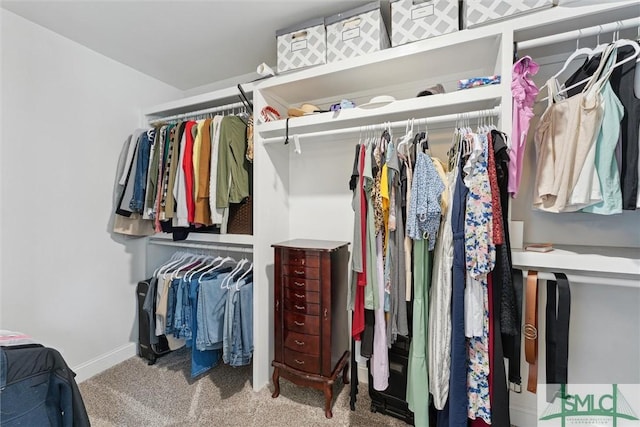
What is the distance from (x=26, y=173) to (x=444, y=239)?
8.19ft

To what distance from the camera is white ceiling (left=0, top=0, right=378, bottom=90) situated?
4.99 ft

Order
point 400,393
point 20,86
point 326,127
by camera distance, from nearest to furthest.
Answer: point 400,393
point 20,86
point 326,127

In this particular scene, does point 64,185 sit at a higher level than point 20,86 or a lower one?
lower

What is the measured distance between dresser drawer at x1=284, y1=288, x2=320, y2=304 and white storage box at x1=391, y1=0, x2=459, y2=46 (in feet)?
4.77

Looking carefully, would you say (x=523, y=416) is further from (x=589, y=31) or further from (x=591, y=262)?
(x=589, y=31)

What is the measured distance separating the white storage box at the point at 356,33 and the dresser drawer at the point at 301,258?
1151 millimetres

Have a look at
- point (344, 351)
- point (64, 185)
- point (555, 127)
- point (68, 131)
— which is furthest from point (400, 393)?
point (68, 131)

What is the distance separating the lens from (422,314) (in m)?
1.25

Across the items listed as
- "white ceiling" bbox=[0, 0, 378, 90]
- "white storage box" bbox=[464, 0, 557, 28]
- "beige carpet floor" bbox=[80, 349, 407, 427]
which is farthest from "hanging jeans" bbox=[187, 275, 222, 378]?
"white storage box" bbox=[464, 0, 557, 28]

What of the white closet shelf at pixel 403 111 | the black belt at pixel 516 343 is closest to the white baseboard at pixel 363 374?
the black belt at pixel 516 343

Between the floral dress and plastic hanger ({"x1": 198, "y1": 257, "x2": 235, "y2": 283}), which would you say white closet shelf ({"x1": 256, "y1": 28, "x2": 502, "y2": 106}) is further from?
plastic hanger ({"x1": 198, "y1": 257, "x2": 235, "y2": 283})

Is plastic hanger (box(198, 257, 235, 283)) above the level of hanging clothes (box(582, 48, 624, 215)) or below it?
below

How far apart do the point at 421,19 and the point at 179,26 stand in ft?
4.87

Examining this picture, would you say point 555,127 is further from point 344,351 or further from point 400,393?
point 344,351
